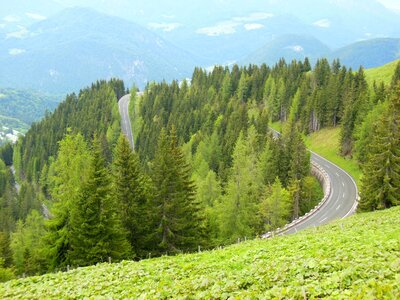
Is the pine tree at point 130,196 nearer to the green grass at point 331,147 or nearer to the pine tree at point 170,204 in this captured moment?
the pine tree at point 170,204

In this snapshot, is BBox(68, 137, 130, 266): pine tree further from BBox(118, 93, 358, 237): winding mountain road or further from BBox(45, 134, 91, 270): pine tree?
BBox(118, 93, 358, 237): winding mountain road

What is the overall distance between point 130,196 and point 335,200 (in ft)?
148

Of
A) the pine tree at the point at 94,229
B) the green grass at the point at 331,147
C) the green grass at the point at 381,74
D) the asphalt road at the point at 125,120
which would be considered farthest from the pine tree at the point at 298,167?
the asphalt road at the point at 125,120

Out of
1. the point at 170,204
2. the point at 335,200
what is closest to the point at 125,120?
the point at 335,200

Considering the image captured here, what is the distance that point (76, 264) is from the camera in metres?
31.4

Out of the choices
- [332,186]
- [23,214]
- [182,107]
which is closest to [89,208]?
[332,186]

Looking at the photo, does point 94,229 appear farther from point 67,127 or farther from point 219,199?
point 67,127

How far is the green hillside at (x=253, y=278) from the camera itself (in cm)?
1081

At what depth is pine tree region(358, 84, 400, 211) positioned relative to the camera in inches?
1735

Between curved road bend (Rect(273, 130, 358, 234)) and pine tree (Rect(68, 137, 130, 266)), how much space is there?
89.6 feet

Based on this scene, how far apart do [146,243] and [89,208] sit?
311 inches

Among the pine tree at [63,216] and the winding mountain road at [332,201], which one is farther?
the winding mountain road at [332,201]

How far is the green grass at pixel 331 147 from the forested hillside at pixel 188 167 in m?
3.17

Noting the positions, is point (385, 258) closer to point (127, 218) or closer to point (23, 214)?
point (127, 218)
